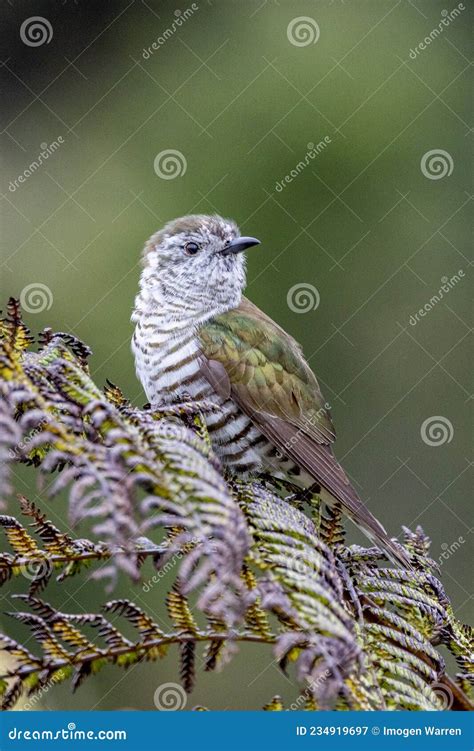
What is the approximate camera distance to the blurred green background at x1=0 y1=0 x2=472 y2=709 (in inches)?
256

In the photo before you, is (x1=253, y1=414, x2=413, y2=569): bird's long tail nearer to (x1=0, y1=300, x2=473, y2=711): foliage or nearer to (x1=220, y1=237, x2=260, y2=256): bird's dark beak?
(x1=0, y1=300, x2=473, y2=711): foliage

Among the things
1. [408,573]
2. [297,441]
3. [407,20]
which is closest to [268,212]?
[407,20]

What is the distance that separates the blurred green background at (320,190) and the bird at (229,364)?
1.67 m

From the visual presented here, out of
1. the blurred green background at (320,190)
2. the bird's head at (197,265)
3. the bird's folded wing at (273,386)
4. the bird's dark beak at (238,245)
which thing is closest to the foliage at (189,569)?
the bird's folded wing at (273,386)

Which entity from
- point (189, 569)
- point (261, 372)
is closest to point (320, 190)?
point (261, 372)

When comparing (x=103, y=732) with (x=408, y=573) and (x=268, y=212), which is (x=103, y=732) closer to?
(x=408, y=573)

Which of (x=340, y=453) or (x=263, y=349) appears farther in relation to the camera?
(x=340, y=453)

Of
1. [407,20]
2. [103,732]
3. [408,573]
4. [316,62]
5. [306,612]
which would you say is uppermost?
[407,20]

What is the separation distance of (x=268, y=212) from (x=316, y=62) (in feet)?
3.82

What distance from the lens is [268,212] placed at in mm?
6551

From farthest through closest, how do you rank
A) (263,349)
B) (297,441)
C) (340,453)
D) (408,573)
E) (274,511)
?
(340,453), (263,349), (297,441), (408,573), (274,511)

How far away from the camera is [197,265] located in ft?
15.5

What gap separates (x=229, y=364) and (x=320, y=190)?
2.88 meters

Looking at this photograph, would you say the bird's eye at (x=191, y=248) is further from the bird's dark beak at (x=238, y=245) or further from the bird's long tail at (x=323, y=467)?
the bird's long tail at (x=323, y=467)
